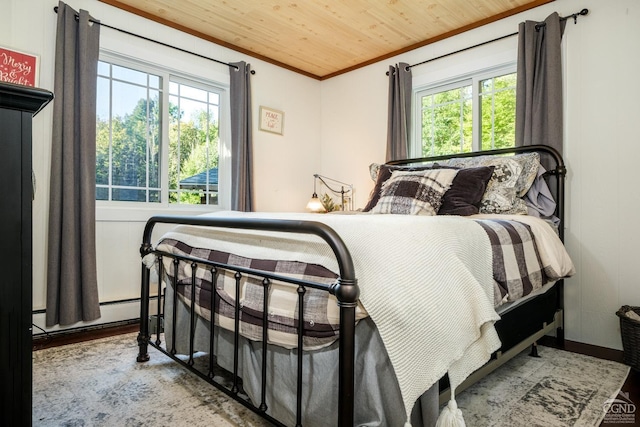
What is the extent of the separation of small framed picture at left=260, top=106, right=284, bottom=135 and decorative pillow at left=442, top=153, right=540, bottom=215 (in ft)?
7.00

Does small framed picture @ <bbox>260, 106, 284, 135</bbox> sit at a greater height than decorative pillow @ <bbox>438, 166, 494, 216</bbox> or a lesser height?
greater

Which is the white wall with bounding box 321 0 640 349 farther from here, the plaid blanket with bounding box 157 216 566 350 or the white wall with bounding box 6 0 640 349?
the plaid blanket with bounding box 157 216 566 350

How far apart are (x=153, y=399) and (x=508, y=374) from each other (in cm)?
164

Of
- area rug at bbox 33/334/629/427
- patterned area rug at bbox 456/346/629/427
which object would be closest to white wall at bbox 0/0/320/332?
area rug at bbox 33/334/629/427

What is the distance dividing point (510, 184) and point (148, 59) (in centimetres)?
273

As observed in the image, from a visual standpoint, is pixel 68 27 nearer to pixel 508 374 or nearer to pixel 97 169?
pixel 97 169

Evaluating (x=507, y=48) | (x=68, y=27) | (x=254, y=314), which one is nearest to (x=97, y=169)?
(x=68, y=27)

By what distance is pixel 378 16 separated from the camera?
283 cm

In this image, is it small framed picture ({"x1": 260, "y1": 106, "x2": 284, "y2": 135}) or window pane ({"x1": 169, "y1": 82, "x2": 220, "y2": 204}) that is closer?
window pane ({"x1": 169, "y1": 82, "x2": 220, "y2": 204})

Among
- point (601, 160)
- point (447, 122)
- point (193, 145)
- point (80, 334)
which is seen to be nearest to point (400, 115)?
point (447, 122)

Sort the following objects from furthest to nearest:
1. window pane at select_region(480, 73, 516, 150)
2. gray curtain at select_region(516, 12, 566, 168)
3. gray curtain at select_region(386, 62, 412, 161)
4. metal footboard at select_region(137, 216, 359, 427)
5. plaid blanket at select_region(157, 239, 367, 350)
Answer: gray curtain at select_region(386, 62, 412, 161), window pane at select_region(480, 73, 516, 150), gray curtain at select_region(516, 12, 566, 168), plaid blanket at select_region(157, 239, 367, 350), metal footboard at select_region(137, 216, 359, 427)

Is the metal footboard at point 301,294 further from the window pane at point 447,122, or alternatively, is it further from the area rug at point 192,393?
the window pane at point 447,122

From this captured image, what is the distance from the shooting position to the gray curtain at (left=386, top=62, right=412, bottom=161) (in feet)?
10.7

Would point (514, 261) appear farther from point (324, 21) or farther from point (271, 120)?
point (271, 120)
